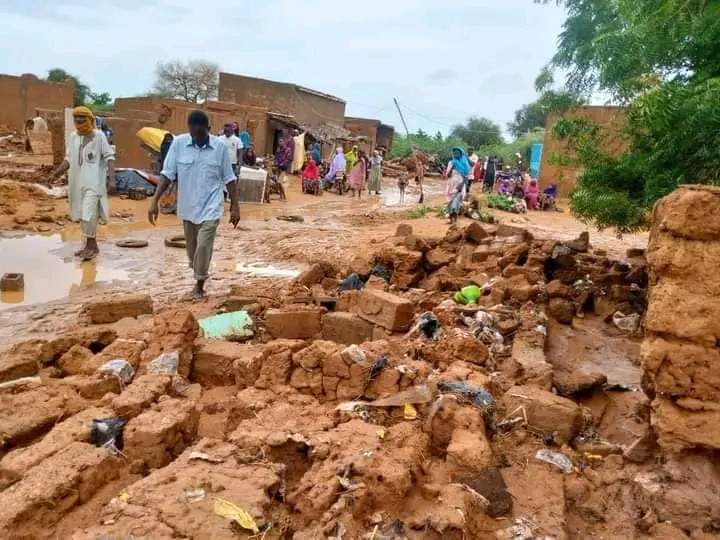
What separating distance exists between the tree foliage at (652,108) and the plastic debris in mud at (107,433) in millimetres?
4333

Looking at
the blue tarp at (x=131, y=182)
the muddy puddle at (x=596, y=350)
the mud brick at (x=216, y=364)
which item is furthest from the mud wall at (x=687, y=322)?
the blue tarp at (x=131, y=182)

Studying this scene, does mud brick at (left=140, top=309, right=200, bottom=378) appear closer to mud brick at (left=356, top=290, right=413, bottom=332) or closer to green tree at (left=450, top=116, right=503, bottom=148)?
mud brick at (left=356, top=290, right=413, bottom=332)

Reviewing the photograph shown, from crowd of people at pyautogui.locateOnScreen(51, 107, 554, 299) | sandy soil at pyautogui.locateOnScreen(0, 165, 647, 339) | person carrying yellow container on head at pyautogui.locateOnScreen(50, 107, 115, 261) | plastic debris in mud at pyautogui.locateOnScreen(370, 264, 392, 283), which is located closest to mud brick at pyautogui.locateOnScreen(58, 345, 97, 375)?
sandy soil at pyautogui.locateOnScreen(0, 165, 647, 339)

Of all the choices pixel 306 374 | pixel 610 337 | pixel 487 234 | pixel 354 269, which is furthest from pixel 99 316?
pixel 487 234

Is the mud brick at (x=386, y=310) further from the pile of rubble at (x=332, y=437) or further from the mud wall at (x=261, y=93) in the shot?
the mud wall at (x=261, y=93)

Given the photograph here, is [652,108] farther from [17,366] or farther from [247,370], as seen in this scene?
[17,366]

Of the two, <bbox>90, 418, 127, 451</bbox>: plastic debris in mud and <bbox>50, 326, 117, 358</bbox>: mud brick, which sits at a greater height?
<bbox>50, 326, 117, 358</bbox>: mud brick

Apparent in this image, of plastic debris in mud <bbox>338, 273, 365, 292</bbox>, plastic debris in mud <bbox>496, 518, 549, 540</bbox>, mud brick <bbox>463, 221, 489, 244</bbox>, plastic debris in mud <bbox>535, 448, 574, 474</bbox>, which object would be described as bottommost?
plastic debris in mud <bbox>496, 518, 549, 540</bbox>

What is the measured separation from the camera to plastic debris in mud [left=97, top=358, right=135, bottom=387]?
3664 mm

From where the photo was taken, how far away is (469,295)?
596cm

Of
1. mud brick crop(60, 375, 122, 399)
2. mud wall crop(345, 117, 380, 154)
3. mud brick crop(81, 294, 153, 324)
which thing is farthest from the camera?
mud wall crop(345, 117, 380, 154)

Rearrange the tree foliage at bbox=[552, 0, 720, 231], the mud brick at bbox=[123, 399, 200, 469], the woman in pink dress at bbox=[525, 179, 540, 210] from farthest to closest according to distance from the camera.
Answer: the woman in pink dress at bbox=[525, 179, 540, 210]
the tree foliage at bbox=[552, 0, 720, 231]
the mud brick at bbox=[123, 399, 200, 469]

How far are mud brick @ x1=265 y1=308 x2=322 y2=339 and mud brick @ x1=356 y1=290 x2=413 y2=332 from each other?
43 cm

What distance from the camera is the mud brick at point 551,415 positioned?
3.50 m
